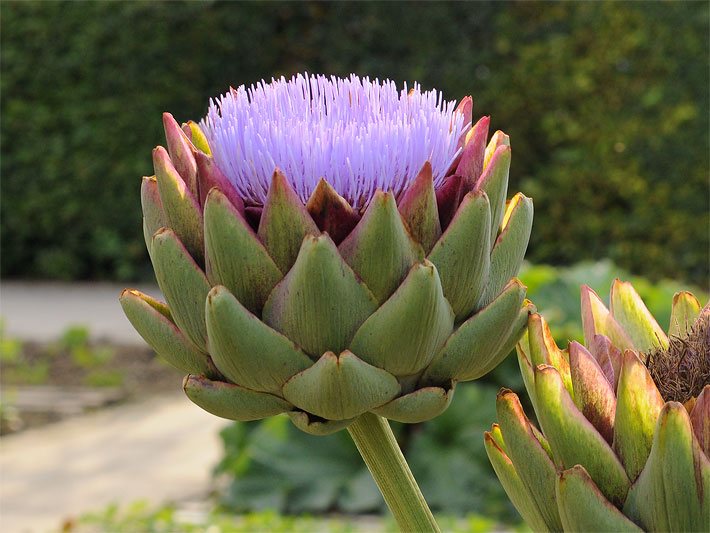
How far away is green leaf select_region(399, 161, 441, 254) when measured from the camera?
57cm

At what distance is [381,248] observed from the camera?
568 mm

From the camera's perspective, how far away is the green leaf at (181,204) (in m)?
0.60

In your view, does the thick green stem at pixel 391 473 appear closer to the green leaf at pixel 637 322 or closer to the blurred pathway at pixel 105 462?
the green leaf at pixel 637 322

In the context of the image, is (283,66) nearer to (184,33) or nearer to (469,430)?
(184,33)

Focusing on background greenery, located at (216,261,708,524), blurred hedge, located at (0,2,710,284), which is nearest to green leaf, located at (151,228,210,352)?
background greenery, located at (216,261,708,524)

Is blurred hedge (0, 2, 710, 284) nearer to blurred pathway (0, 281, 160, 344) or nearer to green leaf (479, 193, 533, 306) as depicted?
blurred pathway (0, 281, 160, 344)

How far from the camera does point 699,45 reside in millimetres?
4102

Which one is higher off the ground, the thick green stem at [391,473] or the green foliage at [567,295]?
the green foliage at [567,295]

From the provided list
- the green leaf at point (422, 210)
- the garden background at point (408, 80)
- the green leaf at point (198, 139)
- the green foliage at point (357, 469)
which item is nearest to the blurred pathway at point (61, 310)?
the garden background at point (408, 80)

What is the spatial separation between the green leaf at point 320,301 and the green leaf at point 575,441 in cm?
10

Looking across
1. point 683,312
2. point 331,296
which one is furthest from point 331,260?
point 683,312

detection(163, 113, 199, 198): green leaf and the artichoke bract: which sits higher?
detection(163, 113, 199, 198): green leaf

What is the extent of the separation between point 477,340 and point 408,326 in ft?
0.13

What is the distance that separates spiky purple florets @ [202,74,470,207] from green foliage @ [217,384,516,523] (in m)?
1.84
